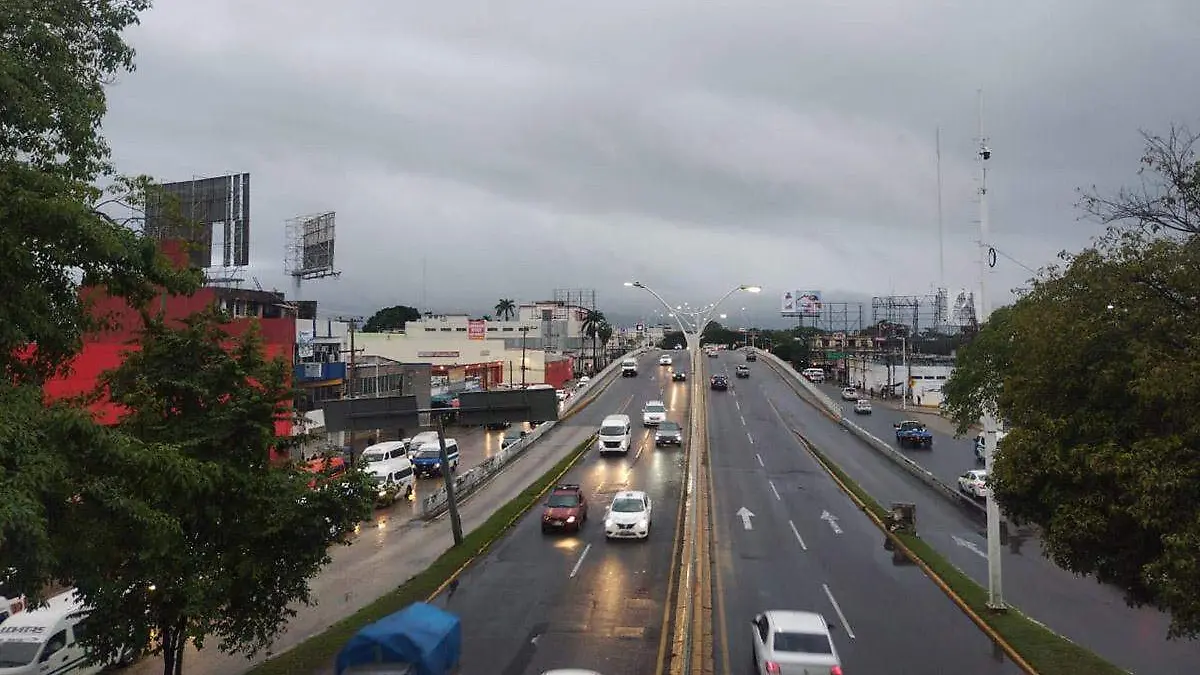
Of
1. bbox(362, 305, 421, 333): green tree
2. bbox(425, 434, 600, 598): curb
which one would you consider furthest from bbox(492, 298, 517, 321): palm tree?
bbox(425, 434, 600, 598): curb

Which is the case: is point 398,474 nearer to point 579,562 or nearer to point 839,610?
point 579,562

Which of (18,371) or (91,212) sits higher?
(91,212)

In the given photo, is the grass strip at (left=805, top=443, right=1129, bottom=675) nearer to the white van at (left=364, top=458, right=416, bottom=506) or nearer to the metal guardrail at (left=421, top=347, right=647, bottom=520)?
the metal guardrail at (left=421, top=347, right=647, bottom=520)

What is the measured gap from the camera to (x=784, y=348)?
144 m

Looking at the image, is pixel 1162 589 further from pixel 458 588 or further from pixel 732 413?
pixel 732 413

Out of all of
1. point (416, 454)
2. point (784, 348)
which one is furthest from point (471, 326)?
point (784, 348)

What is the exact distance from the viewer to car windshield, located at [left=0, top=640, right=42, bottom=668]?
47.4 feet

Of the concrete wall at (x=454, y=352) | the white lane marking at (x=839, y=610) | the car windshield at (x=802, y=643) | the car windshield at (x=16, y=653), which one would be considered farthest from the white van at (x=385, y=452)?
the concrete wall at (x=454, y=352)

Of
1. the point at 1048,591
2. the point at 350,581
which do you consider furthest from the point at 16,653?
the point at 1048,591

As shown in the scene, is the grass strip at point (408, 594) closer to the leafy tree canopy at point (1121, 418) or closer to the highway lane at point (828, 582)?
the highway lane at point (828, 582)

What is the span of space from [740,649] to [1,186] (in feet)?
47.1

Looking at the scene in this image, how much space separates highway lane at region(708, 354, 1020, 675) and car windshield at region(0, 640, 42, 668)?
42.9 ft

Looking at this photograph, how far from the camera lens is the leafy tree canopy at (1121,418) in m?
9.20

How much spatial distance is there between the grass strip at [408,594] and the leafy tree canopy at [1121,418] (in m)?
13.1
